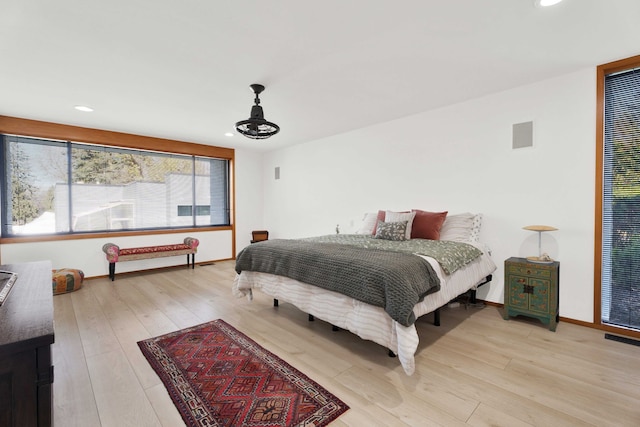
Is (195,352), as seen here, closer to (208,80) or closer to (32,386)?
(32,386)

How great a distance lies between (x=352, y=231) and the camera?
482cm

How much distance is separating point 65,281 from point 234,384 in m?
3.46

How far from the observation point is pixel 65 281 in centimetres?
378

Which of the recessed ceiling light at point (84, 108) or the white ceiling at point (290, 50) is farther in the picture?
the recessed ceiling light at point (84, 108)

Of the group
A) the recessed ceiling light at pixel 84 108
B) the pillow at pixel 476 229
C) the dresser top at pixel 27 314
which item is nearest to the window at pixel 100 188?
the recessed ceiling light at pixel 84 108

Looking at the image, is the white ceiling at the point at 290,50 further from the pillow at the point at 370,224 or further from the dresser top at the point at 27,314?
the dresser top at the point at 27,314

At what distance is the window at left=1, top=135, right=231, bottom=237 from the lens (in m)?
4.09

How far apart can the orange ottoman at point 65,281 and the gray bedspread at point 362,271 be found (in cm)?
294

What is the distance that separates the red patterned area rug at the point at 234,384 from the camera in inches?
61.8

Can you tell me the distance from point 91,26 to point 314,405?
2962mm

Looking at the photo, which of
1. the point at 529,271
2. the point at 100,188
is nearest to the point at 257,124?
the point at 529,271

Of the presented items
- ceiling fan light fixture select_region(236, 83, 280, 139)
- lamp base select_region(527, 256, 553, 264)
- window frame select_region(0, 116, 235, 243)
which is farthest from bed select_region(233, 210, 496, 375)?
window frame select_region(0, 116, 235, 243)

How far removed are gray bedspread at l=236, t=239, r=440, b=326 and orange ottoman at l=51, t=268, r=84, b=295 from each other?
9.64 feet

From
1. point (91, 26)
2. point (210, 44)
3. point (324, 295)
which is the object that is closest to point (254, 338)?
point (324, 295)
